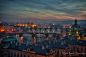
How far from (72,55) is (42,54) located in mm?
5542

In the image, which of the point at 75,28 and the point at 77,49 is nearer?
the point at 77,49

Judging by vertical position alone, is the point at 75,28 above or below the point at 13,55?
above

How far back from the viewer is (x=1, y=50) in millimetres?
25969

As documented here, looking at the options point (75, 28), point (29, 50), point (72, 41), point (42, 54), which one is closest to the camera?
point (42, 54)

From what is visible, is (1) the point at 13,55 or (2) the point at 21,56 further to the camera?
(1) the point at 13,55

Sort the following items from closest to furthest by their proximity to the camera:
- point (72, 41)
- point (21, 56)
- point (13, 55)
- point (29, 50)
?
point (29, 50) < point (21, 56) < point (13, 55) < point (72, 41)

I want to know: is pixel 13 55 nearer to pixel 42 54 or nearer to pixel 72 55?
pixel 42 54

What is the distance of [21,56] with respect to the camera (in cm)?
2134

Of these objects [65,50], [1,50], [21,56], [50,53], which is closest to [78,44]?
[65,50]

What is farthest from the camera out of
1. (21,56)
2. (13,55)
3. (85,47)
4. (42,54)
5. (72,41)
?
(72,41)

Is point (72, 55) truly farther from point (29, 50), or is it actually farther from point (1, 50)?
point (1, 50)

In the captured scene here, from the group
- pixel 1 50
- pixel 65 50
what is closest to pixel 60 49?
pixel 65 50

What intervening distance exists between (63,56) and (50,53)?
361 cm

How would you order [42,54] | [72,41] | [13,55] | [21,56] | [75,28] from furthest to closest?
1. [75,28]
2. [72,41]
3. [13,55]
4. [21,56]
5. [42,54]
